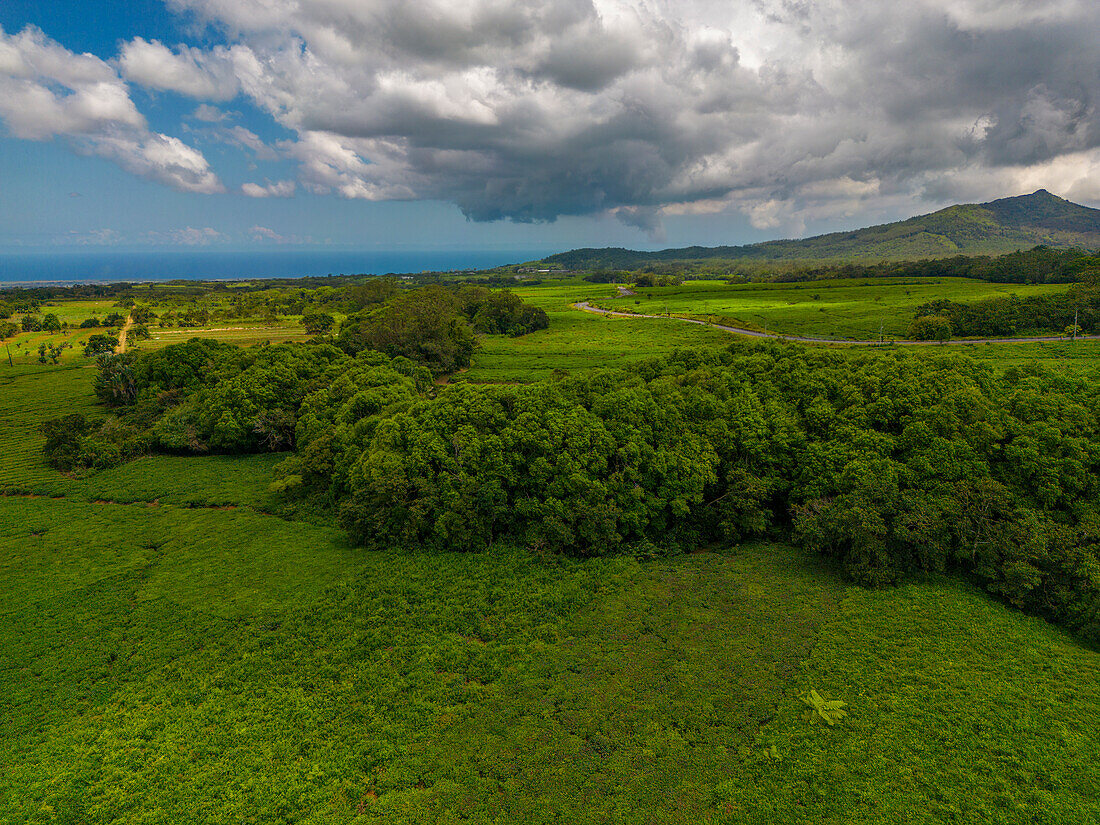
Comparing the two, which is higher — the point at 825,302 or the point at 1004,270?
the point at 1004,270

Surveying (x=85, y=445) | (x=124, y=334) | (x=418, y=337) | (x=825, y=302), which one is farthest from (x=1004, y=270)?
(x=124, y=334)

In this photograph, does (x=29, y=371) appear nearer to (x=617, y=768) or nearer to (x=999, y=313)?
(x=617, y=768)

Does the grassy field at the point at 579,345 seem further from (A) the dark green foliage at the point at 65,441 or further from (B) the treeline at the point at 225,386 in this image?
(A) the dark green foliage at the point at 65,441

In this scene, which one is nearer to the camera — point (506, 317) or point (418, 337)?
point (418, 337)

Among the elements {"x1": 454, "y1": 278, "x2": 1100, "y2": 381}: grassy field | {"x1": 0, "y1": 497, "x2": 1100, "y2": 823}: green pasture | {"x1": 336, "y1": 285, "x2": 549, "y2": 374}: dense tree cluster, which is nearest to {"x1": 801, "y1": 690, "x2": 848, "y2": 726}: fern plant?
{"x1": 0, "y1": 497, "x2": 1100, "y2": 823}: green pasture

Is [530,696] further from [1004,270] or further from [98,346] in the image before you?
[1004,270]

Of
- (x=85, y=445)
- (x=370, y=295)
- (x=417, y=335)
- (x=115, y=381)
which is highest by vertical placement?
(x=370, y=295)

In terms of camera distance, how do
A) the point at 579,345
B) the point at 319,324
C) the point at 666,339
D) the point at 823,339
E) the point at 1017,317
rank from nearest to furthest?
the point at 1017,317, the point at 823,339, the point at 666,339, the point at 579,345, the point at 319,324

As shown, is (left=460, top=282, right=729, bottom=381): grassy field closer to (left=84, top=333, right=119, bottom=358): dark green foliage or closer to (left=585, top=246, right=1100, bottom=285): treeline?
(left=84, top=333, right=119, bottom=358): dark green foliage

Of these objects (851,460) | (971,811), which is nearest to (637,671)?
(971,811)
